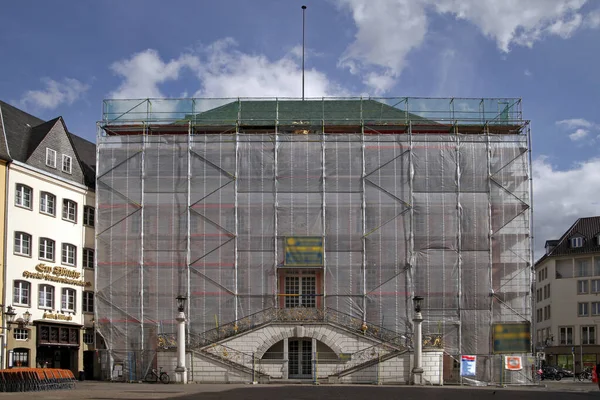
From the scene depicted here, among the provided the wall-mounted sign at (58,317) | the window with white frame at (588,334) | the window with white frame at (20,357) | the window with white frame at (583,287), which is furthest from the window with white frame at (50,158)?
the window with white frame at (588,334)

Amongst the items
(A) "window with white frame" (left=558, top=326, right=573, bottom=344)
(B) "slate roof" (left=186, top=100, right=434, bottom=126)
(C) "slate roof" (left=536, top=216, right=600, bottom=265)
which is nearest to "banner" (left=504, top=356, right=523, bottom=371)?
(B) "slate roof" (left=186, top=100, right=434, bottom=126)

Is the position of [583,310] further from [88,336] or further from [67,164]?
[67,164]

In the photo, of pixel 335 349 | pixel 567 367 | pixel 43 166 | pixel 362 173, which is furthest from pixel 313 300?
pixel 567 367

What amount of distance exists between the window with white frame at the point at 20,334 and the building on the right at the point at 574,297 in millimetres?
56567

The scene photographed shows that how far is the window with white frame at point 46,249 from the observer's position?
4622 cm

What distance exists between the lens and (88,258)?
165 ft

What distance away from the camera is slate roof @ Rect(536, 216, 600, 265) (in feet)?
292

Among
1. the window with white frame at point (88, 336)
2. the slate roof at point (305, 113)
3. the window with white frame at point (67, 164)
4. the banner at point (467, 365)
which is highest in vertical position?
the slate roof at point (305, 113)

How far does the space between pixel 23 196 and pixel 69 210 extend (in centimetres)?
395

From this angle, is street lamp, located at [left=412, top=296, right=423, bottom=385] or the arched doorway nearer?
street lamp, located at [left=412, top=296, right=423, bottom=385]

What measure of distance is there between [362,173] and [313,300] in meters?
7.48

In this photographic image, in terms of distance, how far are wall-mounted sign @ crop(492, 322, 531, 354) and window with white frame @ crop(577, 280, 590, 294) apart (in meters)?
44.4

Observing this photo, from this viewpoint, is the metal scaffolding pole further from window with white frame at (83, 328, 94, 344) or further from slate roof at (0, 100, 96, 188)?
slate roof at (0, 100, 96, 188)

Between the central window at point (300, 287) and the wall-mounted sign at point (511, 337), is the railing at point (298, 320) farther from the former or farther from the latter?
the wall-mounted sign at point (511, 337)
